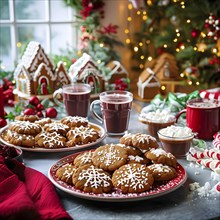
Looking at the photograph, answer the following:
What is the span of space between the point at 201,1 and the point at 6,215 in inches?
79.1

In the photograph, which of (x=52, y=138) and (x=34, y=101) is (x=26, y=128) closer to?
(x=52, y=138)

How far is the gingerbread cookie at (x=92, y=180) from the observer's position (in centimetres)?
99

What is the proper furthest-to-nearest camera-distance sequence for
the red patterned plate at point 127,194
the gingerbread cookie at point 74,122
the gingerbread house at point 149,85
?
1. the gingerbread house at point 149,85
2. the gingerbread cookie at point 74,122
3. the red patterned plate at point 127,194

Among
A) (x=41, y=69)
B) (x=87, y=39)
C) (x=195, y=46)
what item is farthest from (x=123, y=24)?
(x=41, y=69)

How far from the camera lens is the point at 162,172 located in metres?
1.05

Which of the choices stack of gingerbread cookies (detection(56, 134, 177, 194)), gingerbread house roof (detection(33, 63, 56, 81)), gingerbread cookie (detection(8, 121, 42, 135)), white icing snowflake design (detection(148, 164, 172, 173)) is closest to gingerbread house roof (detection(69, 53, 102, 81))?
gingerbread house roof (detection(33, 63, 56, 81))

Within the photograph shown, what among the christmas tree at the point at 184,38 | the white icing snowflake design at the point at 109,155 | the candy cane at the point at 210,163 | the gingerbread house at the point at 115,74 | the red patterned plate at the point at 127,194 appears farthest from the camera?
the christmas tree at the point at 184,38

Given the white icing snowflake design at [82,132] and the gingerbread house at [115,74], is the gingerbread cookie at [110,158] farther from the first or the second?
the gingerbread house at [115,74]

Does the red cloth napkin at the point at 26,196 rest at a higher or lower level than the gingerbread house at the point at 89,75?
lower

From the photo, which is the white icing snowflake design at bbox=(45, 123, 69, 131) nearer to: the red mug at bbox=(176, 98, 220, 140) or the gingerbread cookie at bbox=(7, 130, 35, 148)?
the gingerbread cookie at bbox=(7, 130, 35, 148)

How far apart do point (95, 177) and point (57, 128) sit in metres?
0.37

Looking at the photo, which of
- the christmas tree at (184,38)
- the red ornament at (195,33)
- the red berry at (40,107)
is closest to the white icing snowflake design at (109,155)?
Result: the red berry at (40,107)

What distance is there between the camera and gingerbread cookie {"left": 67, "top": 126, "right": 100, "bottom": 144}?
51.9 inches

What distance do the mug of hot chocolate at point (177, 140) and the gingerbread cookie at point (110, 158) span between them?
21cm
